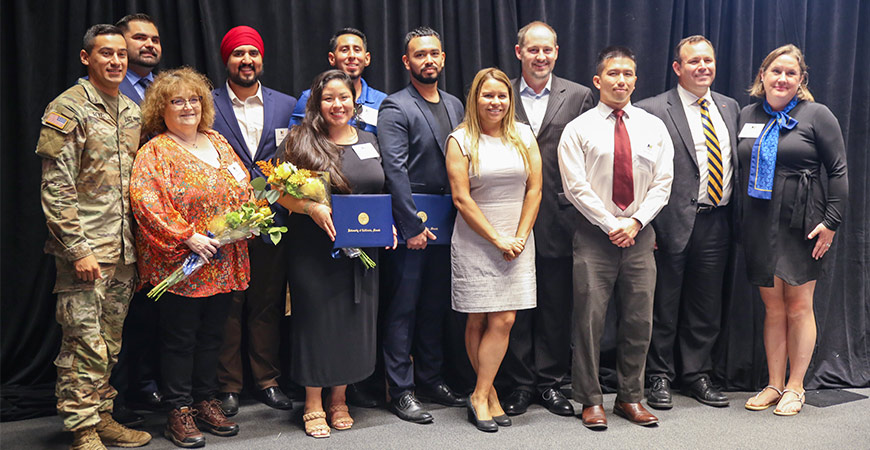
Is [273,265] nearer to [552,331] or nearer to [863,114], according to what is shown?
[552,331]

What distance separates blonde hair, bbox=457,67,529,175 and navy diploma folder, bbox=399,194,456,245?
0.87 feet

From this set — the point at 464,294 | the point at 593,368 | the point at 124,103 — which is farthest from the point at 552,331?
the point at 124,103

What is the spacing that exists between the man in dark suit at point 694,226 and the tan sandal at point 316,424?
5.72 feet

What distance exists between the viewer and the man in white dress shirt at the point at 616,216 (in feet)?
10.7

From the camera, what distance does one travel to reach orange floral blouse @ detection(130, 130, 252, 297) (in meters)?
2.86

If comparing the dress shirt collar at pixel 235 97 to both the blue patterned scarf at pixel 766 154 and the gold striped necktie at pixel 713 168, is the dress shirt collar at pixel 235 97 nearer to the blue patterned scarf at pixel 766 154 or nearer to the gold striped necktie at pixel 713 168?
the gold striped necktie at pixel 713 168

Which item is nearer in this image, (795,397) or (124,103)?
(124,103)

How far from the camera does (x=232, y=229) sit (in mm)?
2916

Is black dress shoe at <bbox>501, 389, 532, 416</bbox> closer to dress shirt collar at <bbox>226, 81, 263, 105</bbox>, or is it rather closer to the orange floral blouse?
the orange floral blouse

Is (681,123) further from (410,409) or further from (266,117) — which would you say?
(266,117)

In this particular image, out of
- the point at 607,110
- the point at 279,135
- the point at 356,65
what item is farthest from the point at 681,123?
the point at 279,135

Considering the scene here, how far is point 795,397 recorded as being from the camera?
359 cm

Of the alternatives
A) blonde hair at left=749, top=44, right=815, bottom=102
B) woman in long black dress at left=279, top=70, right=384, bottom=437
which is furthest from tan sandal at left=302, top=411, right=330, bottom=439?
blonde hair at left=749, top=44, right=815, bottom=102

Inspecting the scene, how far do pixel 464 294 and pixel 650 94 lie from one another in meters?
2.08
